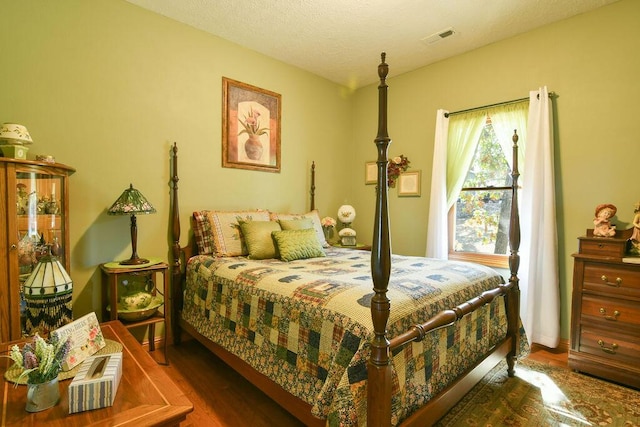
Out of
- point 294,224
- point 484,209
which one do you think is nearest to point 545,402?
point 484,209

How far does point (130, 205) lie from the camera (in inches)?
87.8

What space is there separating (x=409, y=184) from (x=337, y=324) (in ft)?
8.81

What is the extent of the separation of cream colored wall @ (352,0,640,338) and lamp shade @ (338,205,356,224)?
61.4 inches

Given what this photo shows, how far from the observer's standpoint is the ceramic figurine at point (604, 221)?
2.33 metres

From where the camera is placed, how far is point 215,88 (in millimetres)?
3020

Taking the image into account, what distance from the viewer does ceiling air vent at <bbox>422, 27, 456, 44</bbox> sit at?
2873 mm

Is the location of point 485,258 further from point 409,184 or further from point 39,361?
point 39,361

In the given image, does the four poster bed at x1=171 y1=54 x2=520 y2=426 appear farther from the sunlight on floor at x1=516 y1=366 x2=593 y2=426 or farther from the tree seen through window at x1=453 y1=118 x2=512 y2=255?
the tree seen through window at x1=453 y1=118 x2=512 y2=255

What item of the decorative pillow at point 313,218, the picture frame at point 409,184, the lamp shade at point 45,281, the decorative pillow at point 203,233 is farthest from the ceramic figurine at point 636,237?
the lamp shade at point 45,281

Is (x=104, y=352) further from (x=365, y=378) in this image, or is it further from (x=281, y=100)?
(x=281, y=100)

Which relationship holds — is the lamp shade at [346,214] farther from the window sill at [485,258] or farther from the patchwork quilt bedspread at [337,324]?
the patchwork quilt bedspread at [337,324]

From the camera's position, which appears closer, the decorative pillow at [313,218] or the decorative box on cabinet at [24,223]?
the decorative box on cabinet at [24,223]

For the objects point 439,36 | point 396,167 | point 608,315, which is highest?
point 439,36

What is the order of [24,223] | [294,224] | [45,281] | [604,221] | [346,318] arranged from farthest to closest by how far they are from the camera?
1. [294,224]
2. [604,221]
3. [24,223]
4. [45,281]
5. [346,318]
